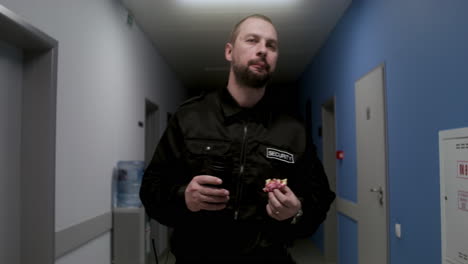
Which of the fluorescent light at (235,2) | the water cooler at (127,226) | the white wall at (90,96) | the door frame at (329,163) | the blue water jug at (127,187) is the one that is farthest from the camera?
the door frame at (329,163)

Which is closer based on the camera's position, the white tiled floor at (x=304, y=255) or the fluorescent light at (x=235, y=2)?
the fluorescent light at (x=235, y=2)

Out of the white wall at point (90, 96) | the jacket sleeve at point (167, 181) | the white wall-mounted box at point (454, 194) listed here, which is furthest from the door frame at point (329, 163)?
the jacket sleeve at point (167, 181)

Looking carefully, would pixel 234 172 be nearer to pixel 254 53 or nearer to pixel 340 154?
pixel 254 53

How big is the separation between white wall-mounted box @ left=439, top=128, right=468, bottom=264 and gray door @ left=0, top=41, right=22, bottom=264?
7.65 ft

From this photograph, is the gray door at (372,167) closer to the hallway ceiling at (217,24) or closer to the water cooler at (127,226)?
the hallway ceiling at (217,24)

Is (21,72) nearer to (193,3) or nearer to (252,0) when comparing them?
(193,3)

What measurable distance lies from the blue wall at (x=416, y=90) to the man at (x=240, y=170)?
110 centimetres

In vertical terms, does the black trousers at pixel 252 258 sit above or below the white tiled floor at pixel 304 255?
above

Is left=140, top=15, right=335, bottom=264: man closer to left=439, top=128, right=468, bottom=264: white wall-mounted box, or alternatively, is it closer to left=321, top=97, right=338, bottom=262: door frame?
left=439, top=128, right=468, bottom=264: white wall-mounted box

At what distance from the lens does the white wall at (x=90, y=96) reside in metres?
2.41

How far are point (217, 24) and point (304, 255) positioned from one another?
3.45m

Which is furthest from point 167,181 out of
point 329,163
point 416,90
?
point 329,163

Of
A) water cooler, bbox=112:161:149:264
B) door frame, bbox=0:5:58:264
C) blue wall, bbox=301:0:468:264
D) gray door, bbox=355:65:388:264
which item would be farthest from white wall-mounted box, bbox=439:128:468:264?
water cooler, bbox=112:161:149:264

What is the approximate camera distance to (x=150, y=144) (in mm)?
5383
